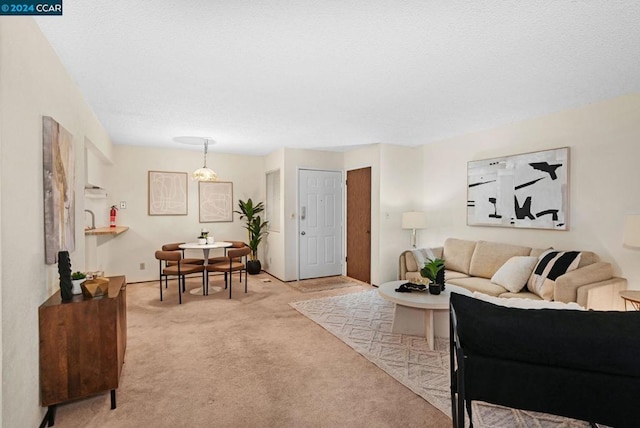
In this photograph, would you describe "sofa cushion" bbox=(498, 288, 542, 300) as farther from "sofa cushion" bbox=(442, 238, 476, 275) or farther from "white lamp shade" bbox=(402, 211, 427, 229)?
"white lamp shade" bbox=(402, 211, 427, 229)

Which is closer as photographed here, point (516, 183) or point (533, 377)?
point (533, 377)

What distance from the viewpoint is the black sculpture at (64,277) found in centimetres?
221

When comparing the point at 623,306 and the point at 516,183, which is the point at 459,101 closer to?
the point at 516,183

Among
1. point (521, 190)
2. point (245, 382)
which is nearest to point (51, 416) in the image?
point (245, 382)

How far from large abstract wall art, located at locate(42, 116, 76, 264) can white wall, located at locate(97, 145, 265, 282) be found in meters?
2.97

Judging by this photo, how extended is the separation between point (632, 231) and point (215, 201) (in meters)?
5.97

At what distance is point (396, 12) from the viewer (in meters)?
1.89

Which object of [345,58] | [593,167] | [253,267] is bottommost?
[253,267]

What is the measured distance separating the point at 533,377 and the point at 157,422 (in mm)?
2137

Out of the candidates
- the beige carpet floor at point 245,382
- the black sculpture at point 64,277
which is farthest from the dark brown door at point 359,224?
the black sculpture at point 64,277

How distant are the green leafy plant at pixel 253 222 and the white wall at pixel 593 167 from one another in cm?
401

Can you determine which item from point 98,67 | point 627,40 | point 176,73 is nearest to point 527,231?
point 627,40

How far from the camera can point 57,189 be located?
7.55ft

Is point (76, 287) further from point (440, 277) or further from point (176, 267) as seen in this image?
point (440, 277)
